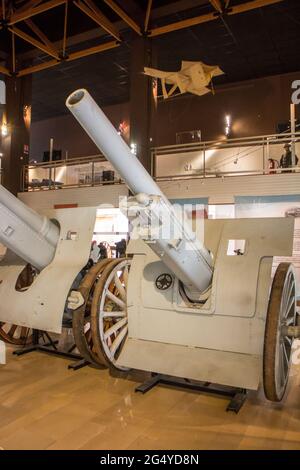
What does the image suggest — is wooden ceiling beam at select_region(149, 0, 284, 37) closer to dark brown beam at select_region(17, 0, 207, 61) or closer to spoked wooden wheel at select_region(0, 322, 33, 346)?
dark brown beam at select_region(17, 0, 207, 61)

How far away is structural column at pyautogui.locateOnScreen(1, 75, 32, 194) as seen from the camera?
941cm

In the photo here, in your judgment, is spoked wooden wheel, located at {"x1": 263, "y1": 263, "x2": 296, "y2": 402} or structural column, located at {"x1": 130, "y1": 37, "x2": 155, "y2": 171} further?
structural column, located at {"x1": 130, "y1": 37, "x2": 155, "y2": 171}

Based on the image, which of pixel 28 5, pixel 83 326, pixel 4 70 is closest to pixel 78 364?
pixel 83 326

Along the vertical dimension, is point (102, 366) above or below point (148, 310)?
below

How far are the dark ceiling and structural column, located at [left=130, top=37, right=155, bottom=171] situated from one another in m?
0.36

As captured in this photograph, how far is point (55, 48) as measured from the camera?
8.76 meters

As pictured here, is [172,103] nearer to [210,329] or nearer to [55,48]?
[55,48]

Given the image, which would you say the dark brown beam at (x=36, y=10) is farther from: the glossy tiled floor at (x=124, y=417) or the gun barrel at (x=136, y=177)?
the glossy tiled floor at (x=124, y=417)

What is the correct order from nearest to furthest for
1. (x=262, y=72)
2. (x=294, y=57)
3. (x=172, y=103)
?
1. (x=294, y=57)
2. (x=262, y=72)
3. (x=172, y=103)

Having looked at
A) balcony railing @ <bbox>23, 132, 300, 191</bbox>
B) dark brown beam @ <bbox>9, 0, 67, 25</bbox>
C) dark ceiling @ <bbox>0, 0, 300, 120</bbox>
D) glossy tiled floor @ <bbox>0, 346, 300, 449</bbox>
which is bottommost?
glossy tiled floor @ <bbox>0, 346, 300, 449</bbox>

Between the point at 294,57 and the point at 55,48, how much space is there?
19.0ft

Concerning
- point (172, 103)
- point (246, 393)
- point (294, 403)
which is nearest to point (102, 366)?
point (246, 393)

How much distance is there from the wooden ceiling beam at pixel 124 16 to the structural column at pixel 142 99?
0.18m

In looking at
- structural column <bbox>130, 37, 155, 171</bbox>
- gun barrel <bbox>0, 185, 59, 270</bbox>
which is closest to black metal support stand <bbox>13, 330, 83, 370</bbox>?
gun barrel <bbox>0, 185, 59, 270</bbox>
